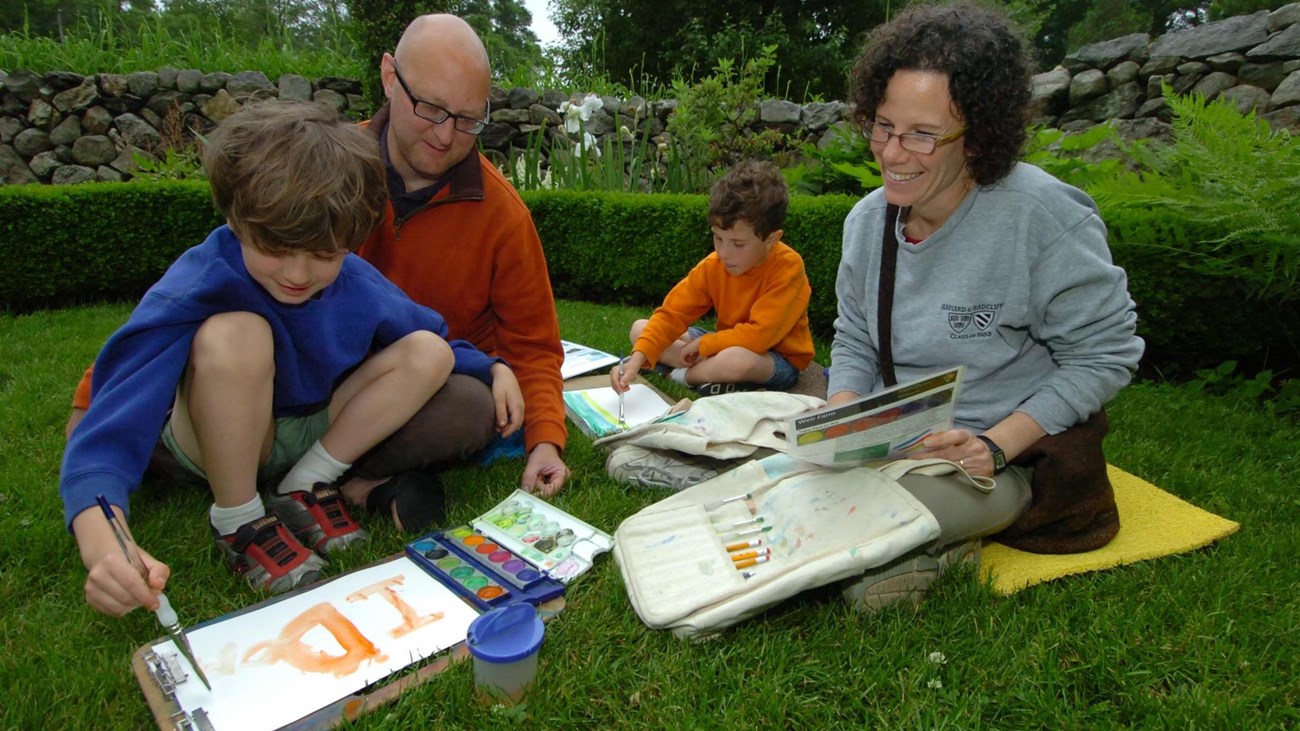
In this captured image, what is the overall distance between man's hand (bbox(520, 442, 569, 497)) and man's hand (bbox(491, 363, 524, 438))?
110mm

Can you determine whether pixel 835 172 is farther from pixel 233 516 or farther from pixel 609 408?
pixel 233 516

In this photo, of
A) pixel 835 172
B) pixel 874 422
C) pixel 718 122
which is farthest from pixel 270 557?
pixel 718 122

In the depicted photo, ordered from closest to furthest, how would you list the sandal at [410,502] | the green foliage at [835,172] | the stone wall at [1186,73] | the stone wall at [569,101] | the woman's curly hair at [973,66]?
the woman's curly hair at [973,66] → the sandal at [410,502] → the green foliage at [835,172] → the stone wall at [1186,73] → the stone wall at [569,101]

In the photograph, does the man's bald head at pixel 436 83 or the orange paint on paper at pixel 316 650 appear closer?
the orange paint on paper at pixel 316 650

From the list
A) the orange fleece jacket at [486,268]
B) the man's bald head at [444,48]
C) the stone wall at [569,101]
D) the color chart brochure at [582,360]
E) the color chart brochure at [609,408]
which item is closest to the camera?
the man's bald head at [444,48]

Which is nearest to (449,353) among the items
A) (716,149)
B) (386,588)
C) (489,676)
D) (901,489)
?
(386,588)

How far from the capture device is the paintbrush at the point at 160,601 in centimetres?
131

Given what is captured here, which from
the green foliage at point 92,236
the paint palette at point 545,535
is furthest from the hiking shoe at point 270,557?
the green foliage at point 92,236

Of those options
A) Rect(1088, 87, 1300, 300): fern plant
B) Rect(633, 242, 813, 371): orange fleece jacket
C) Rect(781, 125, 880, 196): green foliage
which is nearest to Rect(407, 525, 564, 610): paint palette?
Rect(633, 242, 813, 371): orange fleece jacket

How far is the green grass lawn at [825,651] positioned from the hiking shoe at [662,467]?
0.76 feet

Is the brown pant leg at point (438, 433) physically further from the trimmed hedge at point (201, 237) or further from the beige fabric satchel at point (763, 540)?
the trimmed hedge at point (201, 237)

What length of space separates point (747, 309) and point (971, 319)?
1497 millimetres

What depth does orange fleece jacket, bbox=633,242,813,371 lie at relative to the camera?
3.24 metres

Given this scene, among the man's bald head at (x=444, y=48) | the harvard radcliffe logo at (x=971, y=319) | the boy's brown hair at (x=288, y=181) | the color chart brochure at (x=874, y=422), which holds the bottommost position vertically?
the color chart brochure at (x=874, y=422)
